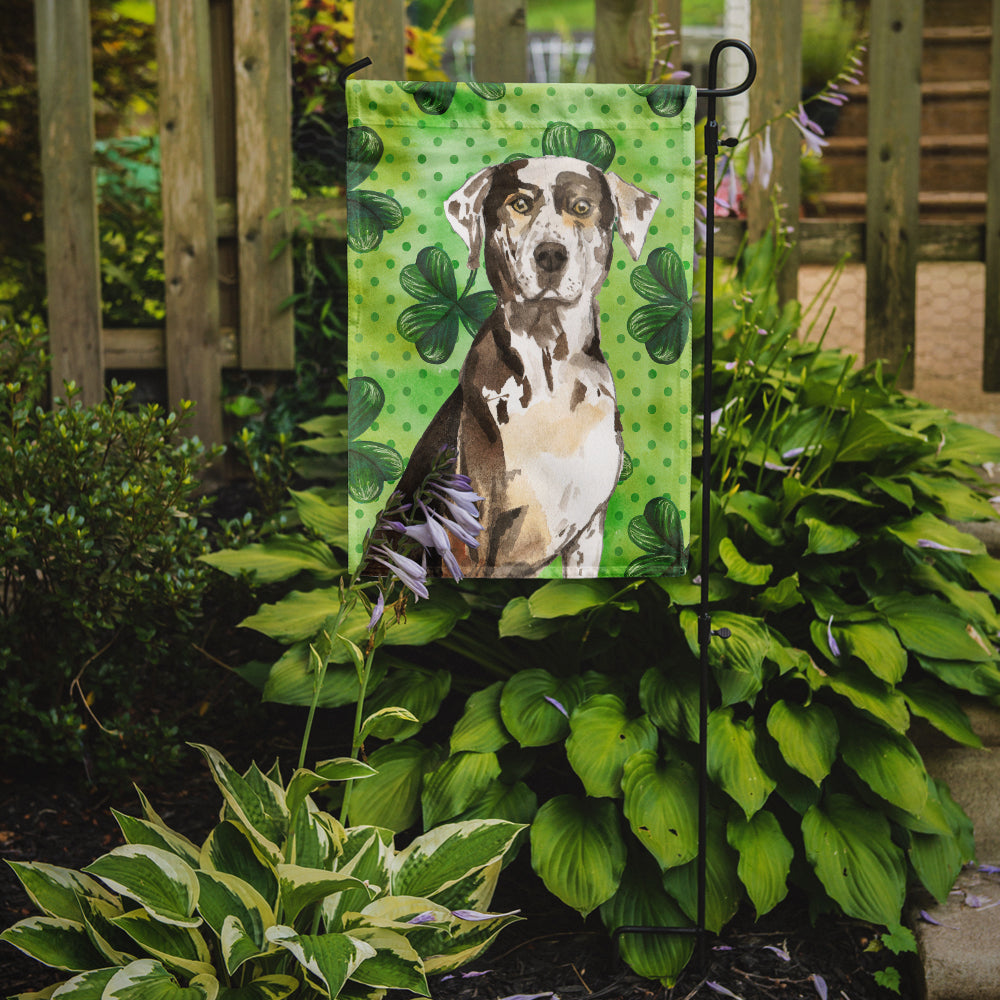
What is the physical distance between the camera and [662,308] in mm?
1748

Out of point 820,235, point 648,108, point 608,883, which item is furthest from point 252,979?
point 820,235

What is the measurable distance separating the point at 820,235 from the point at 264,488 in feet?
6.56

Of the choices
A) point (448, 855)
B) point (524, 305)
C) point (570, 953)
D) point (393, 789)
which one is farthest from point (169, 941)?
point (524, 305)

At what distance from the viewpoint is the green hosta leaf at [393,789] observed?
1954 millimetres

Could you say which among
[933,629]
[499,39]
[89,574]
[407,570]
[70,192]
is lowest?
[933,629]

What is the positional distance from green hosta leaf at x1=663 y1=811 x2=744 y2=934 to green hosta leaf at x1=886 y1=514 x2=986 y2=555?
0.77 meters

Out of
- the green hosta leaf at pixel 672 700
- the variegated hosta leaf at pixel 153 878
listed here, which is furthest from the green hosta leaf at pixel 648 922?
the variegated hosta leaf at pixel 153 878

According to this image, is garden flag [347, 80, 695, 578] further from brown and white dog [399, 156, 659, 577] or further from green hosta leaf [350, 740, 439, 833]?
green hosta leaf [350, 740, 439, 833]

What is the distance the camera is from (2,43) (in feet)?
13.3

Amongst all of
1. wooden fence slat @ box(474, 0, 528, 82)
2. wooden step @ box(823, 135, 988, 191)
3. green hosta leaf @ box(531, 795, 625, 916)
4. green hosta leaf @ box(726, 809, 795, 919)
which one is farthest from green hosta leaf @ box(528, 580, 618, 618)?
wooden step @ box(823, 135, 988, 191)

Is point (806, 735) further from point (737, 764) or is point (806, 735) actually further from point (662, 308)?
point (662, 308)

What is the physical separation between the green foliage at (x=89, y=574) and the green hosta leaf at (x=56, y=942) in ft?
2.14

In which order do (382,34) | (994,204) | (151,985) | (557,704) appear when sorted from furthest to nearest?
1. (994,204)
2. (382,34)
3. (557,704)
4. (151,985)

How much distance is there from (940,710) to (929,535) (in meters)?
0.36
